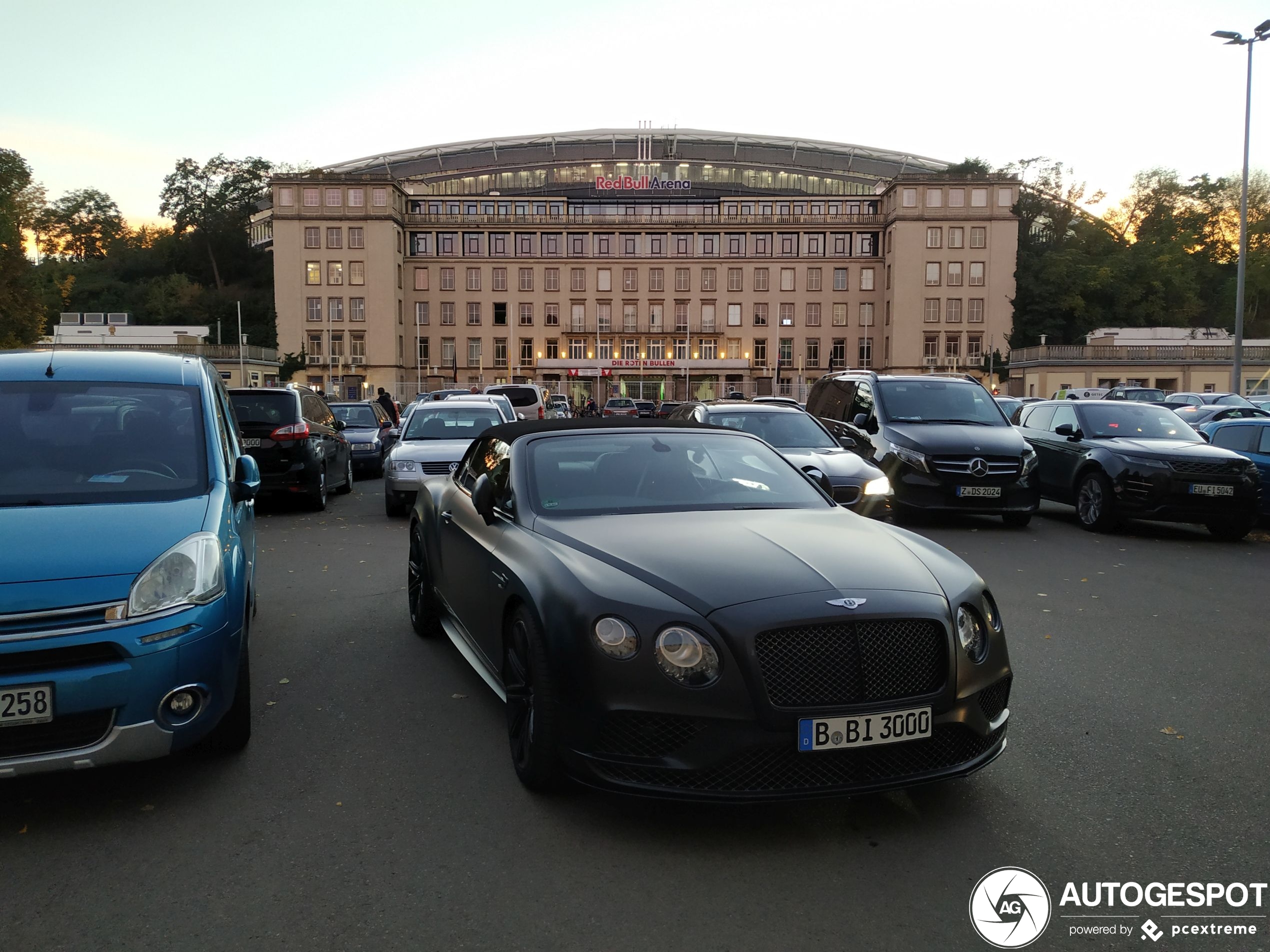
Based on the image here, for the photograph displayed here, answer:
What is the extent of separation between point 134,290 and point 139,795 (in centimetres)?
12119

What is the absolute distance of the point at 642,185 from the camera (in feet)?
336

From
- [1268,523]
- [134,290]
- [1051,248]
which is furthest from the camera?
[134,290]

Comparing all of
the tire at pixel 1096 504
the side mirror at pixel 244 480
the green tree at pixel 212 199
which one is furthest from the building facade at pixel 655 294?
the side mirror at pixel 244 480

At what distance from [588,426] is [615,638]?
6.95ft

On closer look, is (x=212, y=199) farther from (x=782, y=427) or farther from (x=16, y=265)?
(x=782, y=427)

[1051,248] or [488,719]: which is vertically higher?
[1051,248]

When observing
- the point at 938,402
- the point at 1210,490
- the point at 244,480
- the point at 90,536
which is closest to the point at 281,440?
the point at 244,480

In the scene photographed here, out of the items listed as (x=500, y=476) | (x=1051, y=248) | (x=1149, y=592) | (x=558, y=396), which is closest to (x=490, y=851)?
(x=500, y=476)

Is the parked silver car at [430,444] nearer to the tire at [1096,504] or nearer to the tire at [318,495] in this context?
the tire at [318,495]

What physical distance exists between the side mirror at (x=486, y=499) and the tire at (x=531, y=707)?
2.61 ft

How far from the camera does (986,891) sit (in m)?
3.15

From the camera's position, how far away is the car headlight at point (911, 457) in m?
12.6

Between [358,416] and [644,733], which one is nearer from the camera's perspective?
[644,733]

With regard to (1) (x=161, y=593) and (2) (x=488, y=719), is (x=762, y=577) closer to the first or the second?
(2) (x=488, y=719)
